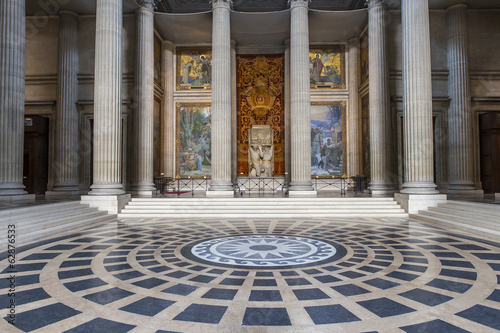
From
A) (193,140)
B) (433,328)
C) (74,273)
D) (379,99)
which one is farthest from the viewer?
(193,140)

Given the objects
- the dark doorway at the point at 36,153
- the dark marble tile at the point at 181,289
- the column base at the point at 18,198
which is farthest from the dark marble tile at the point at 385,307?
the dark doorway at the point at 36,153

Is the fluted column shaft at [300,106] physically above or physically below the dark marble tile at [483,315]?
above

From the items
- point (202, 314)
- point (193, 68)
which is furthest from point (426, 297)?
point (193, 68)

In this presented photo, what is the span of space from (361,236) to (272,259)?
8.99 feet

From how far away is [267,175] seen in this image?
58.0ft

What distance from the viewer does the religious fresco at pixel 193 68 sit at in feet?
61.4

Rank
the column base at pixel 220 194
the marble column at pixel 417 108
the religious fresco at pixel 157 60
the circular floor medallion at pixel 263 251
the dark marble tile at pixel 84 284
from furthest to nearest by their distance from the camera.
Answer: the religious fresco at pixel 157 60
the column base at pixel 220 194
the marble column at pixel 417 108
the circular floor medallion at pixel 263 251
the dark marble tile at pixel 84 284

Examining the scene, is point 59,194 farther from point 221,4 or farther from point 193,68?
point 221,4

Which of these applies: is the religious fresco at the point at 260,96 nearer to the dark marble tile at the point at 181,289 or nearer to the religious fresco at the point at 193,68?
the religious fresco at the point at 193,68

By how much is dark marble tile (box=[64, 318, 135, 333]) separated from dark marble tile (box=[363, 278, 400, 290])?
270cm

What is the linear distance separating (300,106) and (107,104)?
7.18 m

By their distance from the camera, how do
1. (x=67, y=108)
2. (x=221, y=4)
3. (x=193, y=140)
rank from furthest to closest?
(x=193, y=140)
(x=67, y=108)
(x=221, y=4)

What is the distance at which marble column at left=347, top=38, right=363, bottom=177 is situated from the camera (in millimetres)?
17578

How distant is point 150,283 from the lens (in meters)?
3.87
